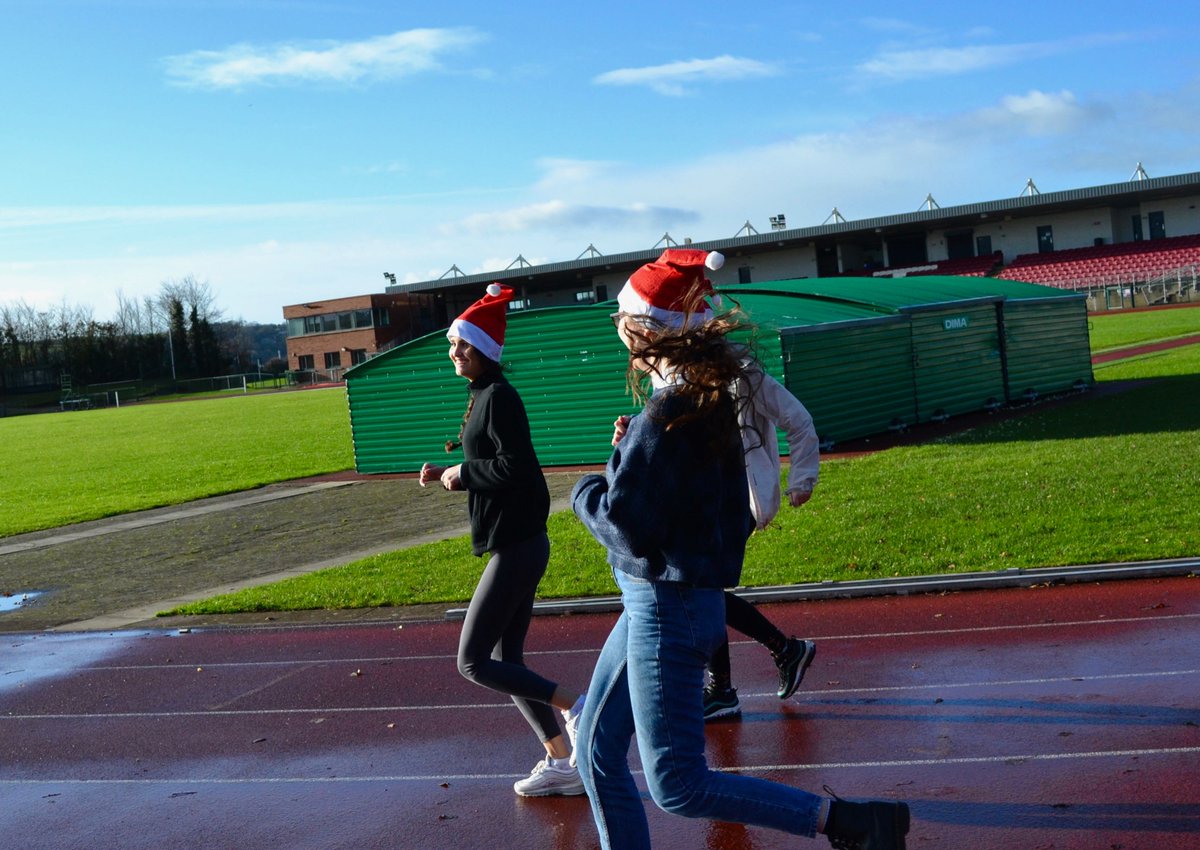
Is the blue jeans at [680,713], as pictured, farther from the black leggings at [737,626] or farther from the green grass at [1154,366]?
the green grass at [1154,366]

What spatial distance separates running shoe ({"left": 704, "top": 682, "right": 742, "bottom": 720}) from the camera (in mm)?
6602

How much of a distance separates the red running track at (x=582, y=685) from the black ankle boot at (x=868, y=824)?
997 mm

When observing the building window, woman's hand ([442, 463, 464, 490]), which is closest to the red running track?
woman's hand ([442, 463, 464, 490])

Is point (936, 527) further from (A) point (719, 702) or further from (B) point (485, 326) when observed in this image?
(B) point (485, 326)

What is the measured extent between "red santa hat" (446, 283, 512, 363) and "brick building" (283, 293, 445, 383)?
267 feet

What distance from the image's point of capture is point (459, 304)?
8256 cm

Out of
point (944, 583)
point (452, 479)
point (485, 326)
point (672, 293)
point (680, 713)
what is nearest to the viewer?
point (680, 713)

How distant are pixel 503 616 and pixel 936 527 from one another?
266 inches

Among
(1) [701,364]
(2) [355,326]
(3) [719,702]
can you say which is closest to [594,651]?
(3) [719,702]

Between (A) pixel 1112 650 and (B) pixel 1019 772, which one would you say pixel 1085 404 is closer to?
(A) pixel 1112 650

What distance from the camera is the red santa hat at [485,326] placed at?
5652mm

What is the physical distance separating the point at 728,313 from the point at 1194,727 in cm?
345

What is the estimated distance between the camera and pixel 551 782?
18.9 feet

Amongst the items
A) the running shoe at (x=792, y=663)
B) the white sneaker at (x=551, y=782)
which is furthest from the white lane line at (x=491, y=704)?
the white sneaker at (x=551, y=782)
